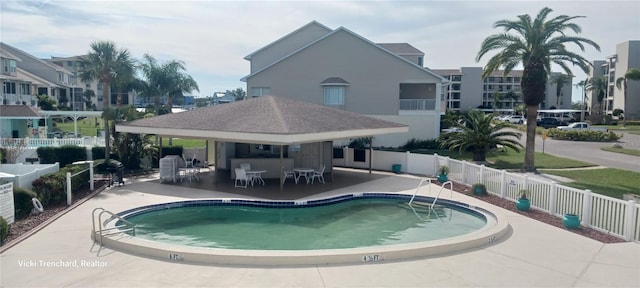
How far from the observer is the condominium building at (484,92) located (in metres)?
100

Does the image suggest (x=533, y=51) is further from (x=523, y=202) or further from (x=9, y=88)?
(x=9, y=88)

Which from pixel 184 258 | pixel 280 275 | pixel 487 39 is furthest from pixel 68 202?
pixel 487 39

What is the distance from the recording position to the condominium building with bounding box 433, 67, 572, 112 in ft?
330

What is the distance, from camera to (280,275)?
8617 mm

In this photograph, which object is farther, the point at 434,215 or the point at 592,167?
the point at 592,167

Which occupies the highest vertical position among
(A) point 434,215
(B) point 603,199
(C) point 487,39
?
(C) point 487,39

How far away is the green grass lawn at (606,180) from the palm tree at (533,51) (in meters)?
2.14

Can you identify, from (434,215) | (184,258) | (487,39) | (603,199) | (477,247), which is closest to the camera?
Answer: (184,258)

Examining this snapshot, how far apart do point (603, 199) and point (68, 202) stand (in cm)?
1643

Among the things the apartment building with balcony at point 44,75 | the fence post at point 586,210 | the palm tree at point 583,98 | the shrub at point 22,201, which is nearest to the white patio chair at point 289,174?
the shrub at point 22,201

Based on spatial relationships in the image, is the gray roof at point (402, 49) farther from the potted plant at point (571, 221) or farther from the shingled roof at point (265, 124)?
the potted plant at point (571, 221)

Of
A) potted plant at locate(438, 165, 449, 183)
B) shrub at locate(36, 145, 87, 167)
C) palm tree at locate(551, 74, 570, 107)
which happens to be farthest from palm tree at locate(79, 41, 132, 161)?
palm tree at locate(551, 74, 570, 107)

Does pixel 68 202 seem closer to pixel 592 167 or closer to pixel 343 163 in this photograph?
pixel 343 163

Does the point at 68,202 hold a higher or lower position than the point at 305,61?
lower
